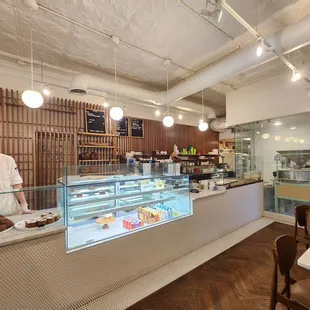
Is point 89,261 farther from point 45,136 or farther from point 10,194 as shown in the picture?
point 45,136

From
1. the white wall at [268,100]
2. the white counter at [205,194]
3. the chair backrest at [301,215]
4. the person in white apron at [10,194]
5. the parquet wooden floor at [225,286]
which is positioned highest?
the white wall at [268,100]

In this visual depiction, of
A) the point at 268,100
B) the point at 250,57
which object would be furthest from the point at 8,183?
the point at 268,100

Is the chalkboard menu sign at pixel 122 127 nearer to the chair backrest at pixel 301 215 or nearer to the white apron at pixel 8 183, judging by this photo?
the white apron at pixel 8 183

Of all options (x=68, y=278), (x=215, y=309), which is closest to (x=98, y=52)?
(x=68, y=278)

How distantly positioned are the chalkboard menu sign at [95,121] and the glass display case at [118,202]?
2.45 m

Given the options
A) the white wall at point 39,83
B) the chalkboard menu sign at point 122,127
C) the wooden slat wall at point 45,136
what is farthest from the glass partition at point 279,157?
the wooden slat wall at point 45,136

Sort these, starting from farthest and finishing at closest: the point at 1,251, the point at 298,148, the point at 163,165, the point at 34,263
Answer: the point at 298,148
the point at 163,165
the point at 34,263
the point at 1,251

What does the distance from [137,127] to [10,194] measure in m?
4.20

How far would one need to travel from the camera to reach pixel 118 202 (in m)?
2.57

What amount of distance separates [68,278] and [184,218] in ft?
5.59

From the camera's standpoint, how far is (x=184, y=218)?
2938 mm

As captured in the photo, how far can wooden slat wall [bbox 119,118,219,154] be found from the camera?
5.96 m

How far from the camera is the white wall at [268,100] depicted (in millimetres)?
4160

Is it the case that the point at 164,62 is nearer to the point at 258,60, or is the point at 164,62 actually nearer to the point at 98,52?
the point at 98,52
